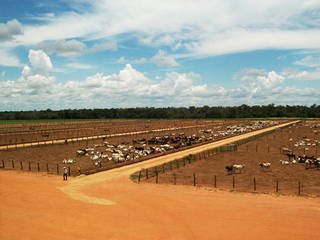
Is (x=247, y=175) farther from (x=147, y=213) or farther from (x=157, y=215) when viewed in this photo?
(x=147, y=213)

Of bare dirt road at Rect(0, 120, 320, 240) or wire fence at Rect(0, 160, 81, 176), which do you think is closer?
bare dirt road at Rect(0, 120, 320, 240)

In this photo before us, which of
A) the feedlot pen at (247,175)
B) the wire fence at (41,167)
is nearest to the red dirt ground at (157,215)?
the feedlot pen at (247,175)

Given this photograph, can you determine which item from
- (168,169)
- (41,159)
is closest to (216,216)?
(168,169)

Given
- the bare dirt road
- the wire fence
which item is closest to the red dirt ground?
the bare dirt road

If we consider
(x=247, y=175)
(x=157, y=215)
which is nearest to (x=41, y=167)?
(x=157, y=215)

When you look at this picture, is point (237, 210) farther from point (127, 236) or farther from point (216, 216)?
point (127, 236)

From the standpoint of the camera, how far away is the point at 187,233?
1786 centimetres

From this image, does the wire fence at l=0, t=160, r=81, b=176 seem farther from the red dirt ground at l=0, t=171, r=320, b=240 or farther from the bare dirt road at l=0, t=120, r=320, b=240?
the red dirt ground at l=0, t=171, r=320, b=240

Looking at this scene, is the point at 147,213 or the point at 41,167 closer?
the point at 147,213

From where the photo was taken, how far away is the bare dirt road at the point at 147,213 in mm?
17938

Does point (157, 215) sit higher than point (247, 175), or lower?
lower

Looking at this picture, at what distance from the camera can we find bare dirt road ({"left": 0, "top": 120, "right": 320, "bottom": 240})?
17.9 metres

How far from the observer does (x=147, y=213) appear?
21.2 m

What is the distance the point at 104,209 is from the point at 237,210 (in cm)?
1026
